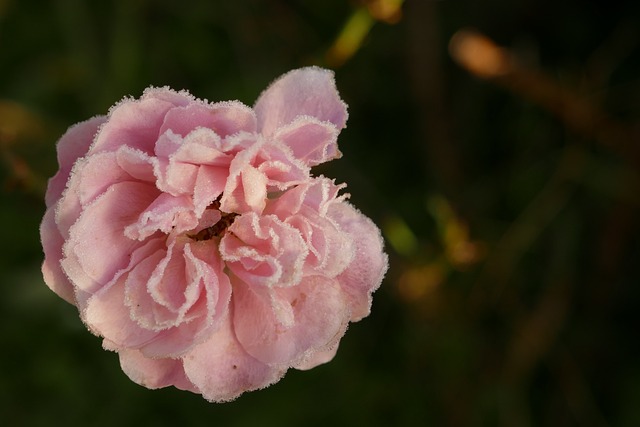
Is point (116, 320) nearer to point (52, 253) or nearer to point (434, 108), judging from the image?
point (52, 253)

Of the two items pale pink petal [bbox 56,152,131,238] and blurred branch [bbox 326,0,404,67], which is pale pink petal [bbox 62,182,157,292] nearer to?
pale pink petal [bbox 56,152,131,238]

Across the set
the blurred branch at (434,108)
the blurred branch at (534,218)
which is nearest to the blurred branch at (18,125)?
the blurred branch at (434,108)

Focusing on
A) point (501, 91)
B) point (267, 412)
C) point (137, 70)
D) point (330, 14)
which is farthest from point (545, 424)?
point (137, 70)

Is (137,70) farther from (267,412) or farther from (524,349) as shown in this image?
(524,349)

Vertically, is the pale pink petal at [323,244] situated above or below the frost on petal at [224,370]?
above

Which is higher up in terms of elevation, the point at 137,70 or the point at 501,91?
the point at 501,91

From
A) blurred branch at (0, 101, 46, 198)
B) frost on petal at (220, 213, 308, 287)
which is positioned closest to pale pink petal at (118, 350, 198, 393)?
frost on petal at (220, 213, 308, 287)

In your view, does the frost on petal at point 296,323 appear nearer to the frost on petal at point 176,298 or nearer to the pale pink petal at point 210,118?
the frost on petal at point 176,298

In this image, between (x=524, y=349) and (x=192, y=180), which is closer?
(x=192, y=180)

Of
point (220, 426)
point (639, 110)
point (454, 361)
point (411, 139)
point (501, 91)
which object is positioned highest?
point (639, 110)
